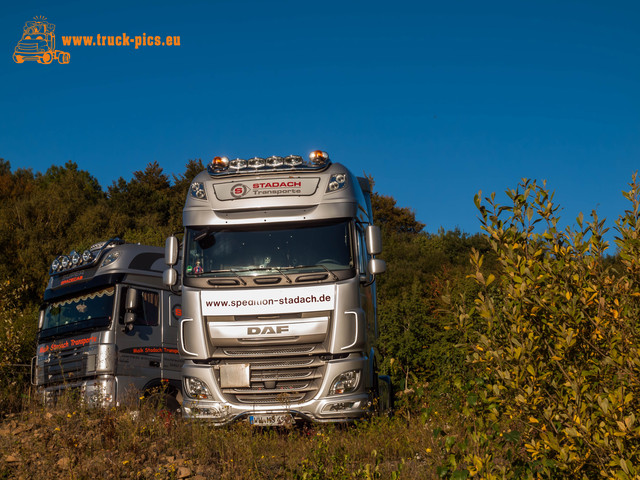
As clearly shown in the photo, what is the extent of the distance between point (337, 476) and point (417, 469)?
2.84 feet

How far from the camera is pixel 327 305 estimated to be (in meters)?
8.40

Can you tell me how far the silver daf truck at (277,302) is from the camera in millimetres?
8383

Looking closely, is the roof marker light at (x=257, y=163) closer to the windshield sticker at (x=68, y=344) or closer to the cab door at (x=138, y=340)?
the cab door at (x=138, y=340)

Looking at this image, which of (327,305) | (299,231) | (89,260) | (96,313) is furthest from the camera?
(89,260)

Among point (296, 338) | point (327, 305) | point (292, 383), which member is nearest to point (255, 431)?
point (292, 383)

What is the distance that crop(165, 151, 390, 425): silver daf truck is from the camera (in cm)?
838

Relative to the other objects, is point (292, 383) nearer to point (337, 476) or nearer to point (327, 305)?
point (327, 305)

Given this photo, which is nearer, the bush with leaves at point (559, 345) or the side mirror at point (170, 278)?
the bush with leaves at point (559, 345)

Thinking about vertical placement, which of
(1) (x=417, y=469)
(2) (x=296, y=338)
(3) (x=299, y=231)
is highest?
(3) (x=299, y=231)

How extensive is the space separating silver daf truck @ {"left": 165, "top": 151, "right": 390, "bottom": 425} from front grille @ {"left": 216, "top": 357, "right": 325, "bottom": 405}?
0.05ft

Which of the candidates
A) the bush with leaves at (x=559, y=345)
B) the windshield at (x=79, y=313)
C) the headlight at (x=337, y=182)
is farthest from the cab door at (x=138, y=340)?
the bush with leaves at (x=559, y=345)

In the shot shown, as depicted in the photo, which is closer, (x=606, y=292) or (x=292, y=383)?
(x=606, y=292)

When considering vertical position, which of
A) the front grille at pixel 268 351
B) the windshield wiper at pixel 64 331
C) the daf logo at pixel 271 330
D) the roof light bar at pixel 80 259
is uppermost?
the roof light bar at pixel 80 259

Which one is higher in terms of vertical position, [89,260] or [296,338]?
[89,260]
